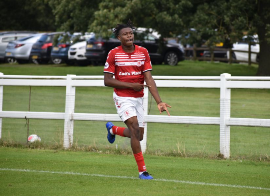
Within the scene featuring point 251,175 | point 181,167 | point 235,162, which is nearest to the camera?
point 251,175

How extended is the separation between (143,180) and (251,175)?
1.72 meters

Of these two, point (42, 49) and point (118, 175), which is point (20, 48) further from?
point (118, 175)

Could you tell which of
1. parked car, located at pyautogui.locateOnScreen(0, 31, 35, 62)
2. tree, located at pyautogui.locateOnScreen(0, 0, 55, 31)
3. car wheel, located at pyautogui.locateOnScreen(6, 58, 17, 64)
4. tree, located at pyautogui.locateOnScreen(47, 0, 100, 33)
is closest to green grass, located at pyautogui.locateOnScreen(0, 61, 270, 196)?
tree, located at pyautogui.locateOnScreen(47, 0, 100, 33)

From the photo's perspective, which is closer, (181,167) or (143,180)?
(143,180)

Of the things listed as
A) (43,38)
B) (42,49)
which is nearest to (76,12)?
(42,49)

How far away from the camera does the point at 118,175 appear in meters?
8.27

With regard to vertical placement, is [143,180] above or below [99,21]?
below

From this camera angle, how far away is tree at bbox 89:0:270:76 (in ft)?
76.8

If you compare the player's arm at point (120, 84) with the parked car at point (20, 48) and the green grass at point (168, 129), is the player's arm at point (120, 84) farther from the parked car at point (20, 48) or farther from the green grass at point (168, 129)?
the parked car at point (20, 48)

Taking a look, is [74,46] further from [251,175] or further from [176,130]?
[251,175]

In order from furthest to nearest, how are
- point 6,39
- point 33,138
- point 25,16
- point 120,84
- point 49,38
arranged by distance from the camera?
point 25,16, point 6,39, point 49,38, point 33,138, point 120,84

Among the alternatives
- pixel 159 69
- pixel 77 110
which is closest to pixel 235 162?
pixel 77 110

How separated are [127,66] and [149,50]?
23991mm

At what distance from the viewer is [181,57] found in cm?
3341
